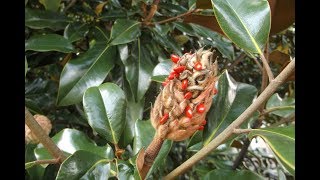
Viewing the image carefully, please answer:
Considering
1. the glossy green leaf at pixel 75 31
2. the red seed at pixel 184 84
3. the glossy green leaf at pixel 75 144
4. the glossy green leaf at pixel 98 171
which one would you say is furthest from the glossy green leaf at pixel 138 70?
the red seed at pixel 184 84

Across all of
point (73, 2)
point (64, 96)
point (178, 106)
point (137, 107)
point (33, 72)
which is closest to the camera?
→ point (178, 106)

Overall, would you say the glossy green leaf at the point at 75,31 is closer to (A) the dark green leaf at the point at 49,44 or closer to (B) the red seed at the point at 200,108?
(A) the dark green leaf at the point at 49,44

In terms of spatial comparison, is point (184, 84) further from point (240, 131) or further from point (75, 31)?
point (75, 31)

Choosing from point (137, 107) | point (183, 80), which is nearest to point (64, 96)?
point (137, 107)

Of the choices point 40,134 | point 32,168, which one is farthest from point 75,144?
point 40,134

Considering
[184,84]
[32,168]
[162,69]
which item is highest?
[184,84]

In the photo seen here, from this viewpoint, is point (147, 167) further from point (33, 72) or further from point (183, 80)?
point (33, 72)
